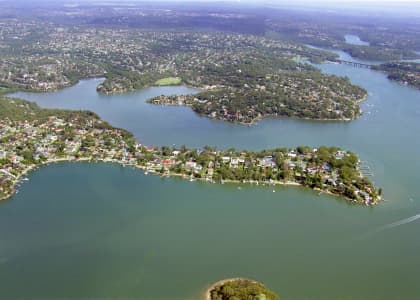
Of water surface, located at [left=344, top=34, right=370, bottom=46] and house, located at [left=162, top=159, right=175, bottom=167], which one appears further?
water surface, located at [left=344, top=34, right=370, bottom=46]

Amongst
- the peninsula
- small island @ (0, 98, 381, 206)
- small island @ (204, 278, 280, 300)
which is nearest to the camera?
small island @ (204, 278, 280, 300)

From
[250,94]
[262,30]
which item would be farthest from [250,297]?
[262,30]

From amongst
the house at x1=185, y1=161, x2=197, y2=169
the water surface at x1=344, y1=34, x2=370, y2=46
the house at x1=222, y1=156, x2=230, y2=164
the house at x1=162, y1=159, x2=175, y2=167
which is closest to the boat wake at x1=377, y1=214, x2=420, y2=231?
the house at x1=222, y1=156, x2=230, y2=164

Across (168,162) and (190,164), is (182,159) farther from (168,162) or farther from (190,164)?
(168,162)

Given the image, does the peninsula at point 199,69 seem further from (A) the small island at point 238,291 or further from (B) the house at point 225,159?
(A) the small island at point 238,291

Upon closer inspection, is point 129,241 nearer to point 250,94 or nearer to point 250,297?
point 250,297

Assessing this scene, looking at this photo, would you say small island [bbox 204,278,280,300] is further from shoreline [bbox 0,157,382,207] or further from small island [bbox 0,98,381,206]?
small island [bbox 0,98,381,206]

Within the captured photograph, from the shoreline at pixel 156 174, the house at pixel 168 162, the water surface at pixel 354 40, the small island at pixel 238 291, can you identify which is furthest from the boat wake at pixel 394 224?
the water surface at pixel 354 40

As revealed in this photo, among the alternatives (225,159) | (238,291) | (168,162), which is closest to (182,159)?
(168,162)
